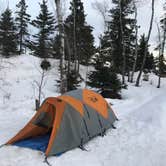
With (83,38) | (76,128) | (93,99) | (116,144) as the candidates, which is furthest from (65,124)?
(83,38)

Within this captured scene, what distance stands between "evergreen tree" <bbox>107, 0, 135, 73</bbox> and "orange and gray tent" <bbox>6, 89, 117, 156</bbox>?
18.3 m

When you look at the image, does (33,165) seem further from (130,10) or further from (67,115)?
(130,10)

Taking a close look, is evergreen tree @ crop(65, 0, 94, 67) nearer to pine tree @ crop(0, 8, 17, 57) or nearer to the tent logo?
pine tree @ crop(0, 8, 17, 57)

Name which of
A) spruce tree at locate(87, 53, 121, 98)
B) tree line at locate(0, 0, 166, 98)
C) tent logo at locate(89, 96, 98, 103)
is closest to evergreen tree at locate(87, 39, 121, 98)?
spruce tree at locate(87, 53, 121, 98)

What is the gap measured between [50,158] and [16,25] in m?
28.1

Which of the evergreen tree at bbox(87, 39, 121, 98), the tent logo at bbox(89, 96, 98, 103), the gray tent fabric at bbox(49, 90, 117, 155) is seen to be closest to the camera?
the gray tent fabric at bbox(49, 90, 117, 155)

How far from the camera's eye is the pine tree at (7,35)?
2781 cm

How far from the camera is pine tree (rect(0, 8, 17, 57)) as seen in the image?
91.2 ft

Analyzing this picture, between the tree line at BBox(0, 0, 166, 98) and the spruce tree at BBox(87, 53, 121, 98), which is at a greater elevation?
the tree line at BBox(0, 0, 166, 98)

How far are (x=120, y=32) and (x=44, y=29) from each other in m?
9.92

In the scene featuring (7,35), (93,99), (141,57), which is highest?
(7,35)

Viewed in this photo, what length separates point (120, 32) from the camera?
2609 centimetres

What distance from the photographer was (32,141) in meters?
6.27

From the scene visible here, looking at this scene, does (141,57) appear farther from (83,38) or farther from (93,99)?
(93,99)
